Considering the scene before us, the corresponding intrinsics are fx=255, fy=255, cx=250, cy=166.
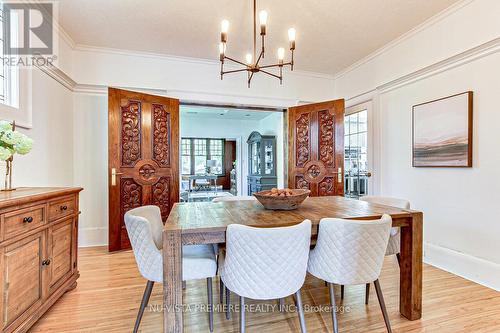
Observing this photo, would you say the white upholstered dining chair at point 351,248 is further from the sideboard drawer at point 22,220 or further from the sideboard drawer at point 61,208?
the sideboard drawer at point 61,208

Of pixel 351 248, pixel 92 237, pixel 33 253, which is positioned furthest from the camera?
pixel 92 237

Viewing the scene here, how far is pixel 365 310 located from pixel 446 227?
1571 millimetres

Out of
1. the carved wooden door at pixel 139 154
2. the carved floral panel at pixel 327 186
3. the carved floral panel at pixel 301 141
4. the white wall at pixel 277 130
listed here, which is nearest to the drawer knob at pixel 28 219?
the carved wooden door at pixel 139 154

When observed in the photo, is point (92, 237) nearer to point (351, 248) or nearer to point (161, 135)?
point (161, 135)

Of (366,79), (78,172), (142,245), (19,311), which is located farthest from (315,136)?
(19,311)

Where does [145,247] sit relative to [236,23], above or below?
below

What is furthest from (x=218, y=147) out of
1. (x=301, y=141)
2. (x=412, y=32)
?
(x=412, y=32)

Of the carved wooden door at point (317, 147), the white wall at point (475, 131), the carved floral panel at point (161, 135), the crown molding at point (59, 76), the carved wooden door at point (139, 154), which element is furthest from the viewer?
the carved wooden door at point (317, 147)

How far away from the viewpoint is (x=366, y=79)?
3.90m

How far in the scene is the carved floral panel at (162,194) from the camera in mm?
3612

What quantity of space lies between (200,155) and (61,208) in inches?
319

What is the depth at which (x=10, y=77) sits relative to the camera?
225cm

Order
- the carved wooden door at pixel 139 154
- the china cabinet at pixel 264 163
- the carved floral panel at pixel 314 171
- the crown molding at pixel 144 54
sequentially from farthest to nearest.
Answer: the china cabinet at pixel 264 163 → the carved floral panel at pixel 314 171 → the crown molding at pixel 144 54 → the carved wooden door at pixel 139 154

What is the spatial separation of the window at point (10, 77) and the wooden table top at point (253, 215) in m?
1.74
